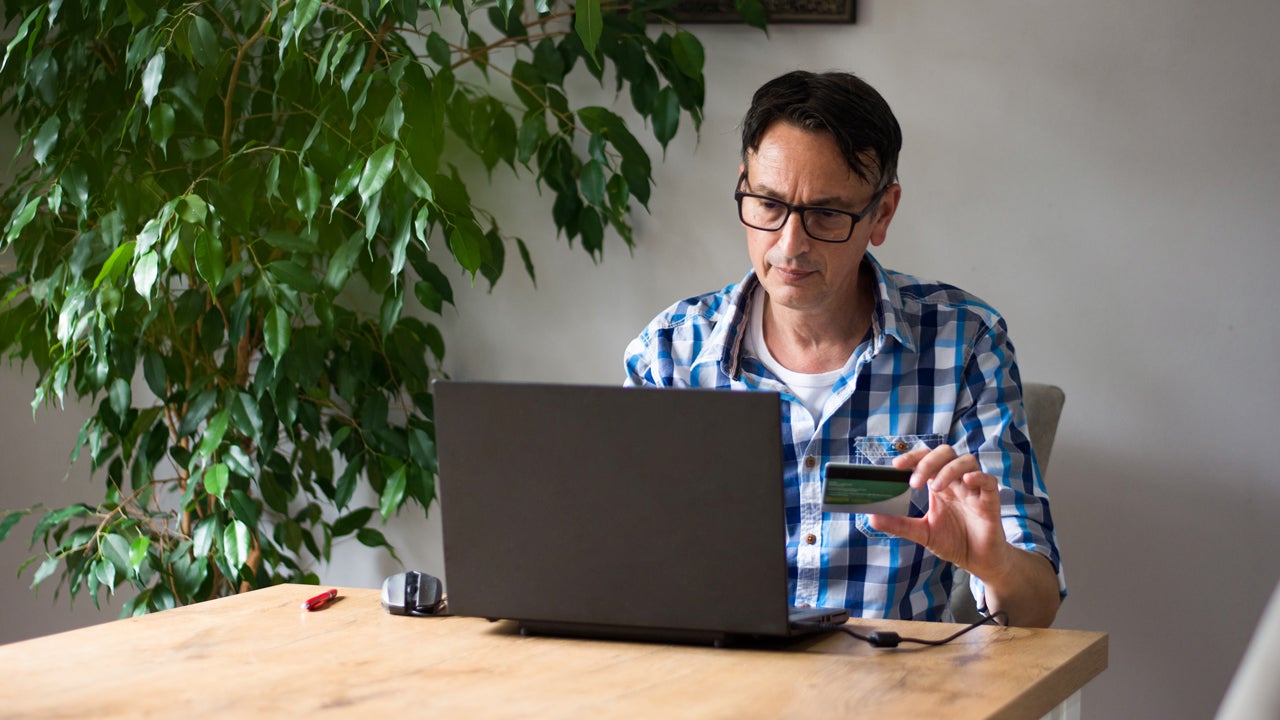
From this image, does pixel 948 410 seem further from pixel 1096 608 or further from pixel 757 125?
pixel 1096 608

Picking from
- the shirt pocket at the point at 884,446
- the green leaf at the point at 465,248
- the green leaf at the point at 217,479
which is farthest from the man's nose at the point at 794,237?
the green leaf at the point at 217,479

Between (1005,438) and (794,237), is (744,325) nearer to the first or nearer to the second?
(794,237)

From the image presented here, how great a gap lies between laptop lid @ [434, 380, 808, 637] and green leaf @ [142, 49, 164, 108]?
1.09 m

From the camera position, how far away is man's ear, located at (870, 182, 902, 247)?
1665 mm

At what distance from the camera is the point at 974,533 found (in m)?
1.31

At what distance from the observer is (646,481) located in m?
1.14

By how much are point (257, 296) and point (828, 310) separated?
1023mm

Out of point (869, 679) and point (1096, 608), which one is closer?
point (869, 679)

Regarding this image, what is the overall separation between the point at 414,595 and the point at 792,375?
0.62 metres

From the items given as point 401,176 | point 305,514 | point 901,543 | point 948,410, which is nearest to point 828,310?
point 948,410

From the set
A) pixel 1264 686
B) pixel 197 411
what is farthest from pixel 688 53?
pixel 1264 686

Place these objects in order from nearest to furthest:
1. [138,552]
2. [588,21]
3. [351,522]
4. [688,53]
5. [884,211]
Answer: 1. [884,211]
2. [588,21]
3. [138,552]
4. [688,53]
5. [351,522]

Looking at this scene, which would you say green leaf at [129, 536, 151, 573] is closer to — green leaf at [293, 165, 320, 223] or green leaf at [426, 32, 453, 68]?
green leaf at [293, 165, 320, 223]

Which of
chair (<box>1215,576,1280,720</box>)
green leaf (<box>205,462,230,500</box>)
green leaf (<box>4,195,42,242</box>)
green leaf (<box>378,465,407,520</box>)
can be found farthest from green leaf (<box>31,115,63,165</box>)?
chair (<box>1215,576,1280,720</box>)
